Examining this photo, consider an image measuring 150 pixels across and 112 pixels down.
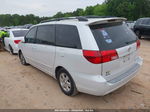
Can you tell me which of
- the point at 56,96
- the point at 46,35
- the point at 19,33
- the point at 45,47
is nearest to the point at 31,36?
the point at 46,35

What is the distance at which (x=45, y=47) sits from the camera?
12.0 ft

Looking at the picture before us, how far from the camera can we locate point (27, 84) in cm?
407

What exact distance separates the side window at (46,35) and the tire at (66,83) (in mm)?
801

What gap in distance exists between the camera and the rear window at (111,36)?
2.54 m

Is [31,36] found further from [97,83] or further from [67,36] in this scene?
[97,83]

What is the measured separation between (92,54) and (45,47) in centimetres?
166

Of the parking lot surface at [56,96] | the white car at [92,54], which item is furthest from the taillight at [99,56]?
the parking lot surface at [56,96]

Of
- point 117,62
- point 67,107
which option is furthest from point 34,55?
point 117,62

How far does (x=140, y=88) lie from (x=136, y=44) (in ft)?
3.87

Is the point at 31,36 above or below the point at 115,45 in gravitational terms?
above

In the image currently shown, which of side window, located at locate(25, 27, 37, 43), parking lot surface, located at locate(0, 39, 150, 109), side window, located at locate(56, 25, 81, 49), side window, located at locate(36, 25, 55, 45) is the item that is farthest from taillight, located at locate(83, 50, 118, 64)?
side window, located at locate(25, 27, 37, 43)

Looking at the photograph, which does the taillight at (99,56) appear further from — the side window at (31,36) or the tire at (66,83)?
the side window at (31,36)

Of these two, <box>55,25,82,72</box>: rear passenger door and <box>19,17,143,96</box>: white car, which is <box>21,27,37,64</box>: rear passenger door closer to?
<box>19,17,143,96</box>: white car

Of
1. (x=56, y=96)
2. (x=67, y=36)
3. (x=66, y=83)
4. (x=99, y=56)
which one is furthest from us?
(x=56, y=96)
